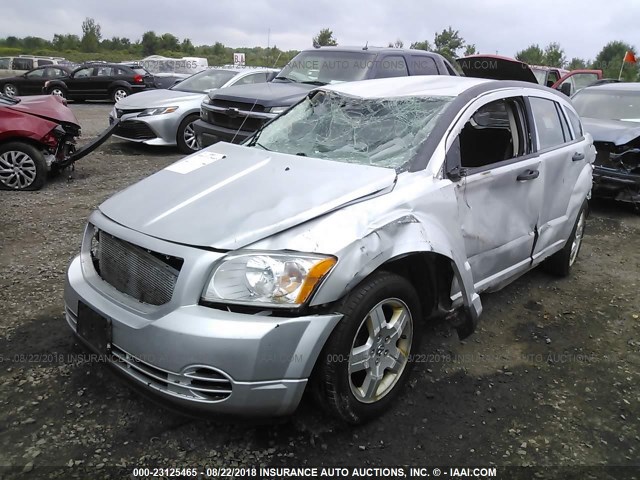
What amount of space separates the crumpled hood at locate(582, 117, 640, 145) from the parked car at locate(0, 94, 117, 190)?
656cm

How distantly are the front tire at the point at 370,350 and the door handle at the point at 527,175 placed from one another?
4.24 ft

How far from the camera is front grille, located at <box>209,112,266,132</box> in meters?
7.04

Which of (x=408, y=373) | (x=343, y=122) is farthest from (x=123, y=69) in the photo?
(x=408, y=373)

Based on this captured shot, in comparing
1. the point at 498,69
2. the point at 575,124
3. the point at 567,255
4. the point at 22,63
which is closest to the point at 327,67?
the point at 498,69

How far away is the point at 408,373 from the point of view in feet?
9.32

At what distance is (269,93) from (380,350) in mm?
5476

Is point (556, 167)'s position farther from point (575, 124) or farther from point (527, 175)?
point (575, 124)

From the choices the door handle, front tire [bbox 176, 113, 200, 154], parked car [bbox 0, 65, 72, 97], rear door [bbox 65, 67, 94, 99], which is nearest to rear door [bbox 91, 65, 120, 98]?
rear door [bbox 65, 67, 94, 99]

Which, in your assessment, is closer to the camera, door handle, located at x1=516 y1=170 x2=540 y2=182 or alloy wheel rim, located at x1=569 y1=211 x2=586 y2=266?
door handle, located at x1=516 y1=170 x2=540 y2=182

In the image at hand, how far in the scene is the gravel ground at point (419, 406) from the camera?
2.44 metres

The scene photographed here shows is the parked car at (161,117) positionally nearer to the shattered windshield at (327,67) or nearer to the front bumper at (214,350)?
the shattered windshield at (327,67)

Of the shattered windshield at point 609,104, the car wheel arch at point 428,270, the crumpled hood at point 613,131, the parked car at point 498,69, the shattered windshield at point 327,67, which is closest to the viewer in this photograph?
the car wheel arch at point 428,270

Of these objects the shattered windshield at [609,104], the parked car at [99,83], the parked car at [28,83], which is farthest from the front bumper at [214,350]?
the parked car at [28,83]

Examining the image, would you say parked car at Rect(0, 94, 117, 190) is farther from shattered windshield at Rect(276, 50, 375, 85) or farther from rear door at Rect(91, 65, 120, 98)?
rear door at Rect(91, 65, 120, 98)
